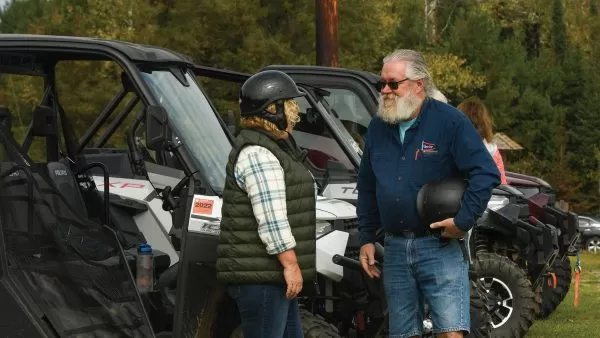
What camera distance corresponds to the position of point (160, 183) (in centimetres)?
838

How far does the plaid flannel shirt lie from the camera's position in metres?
5.89

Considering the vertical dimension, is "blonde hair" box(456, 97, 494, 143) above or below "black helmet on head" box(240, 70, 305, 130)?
below

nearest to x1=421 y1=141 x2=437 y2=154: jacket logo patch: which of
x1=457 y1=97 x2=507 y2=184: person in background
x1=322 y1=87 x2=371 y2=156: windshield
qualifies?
x1=322 y1=87 x2=371 y2=156: windshield

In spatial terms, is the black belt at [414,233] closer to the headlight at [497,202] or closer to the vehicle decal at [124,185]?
the vehicle decal at [124,185]

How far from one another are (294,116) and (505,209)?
5127mm

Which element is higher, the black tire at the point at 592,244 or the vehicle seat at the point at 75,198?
the vehicle seat at the point at 75,198

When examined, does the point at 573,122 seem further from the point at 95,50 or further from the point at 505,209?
the point at 95,50

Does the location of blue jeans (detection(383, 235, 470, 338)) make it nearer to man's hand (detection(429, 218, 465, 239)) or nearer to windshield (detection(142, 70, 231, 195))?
man's hand (detection(429, 218, 465, 239))

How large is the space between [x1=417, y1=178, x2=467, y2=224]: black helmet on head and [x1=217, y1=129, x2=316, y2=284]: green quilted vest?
1.63 ft

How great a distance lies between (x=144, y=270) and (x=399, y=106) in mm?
1807

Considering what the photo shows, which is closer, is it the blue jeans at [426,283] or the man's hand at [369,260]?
the blue jeans at [426,283]

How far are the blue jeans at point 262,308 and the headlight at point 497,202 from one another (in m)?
5.33

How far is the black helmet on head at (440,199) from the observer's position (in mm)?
5980

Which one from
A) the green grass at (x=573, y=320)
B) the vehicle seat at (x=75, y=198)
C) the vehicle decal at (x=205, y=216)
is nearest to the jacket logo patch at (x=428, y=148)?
the vehicle decal at (x=205, y=216)
